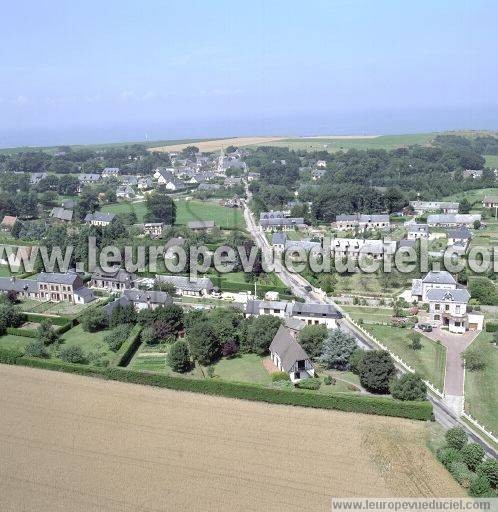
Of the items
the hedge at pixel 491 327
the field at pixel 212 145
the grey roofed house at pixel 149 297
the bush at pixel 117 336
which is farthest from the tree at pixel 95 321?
the field at pixel 212 145

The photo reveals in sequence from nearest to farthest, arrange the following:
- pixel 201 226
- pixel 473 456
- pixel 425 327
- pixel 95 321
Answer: pixel 473 456
pixel 425 327
pixel 95 321
pixel 201 226

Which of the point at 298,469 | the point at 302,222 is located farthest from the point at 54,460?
the point at 302,222

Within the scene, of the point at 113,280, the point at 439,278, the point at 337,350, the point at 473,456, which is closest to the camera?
the point at 473,456

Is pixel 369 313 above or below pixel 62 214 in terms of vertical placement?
below

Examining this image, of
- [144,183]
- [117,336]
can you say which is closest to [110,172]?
[144,183]

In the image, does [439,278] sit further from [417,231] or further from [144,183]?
[144,183]

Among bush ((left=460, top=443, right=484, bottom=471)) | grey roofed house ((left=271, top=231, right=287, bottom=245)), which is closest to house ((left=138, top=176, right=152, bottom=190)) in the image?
grey roofed house ((left=271, top=231, right=287, bottom=245))

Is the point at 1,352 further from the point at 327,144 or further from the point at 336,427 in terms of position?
the point at 327,144
